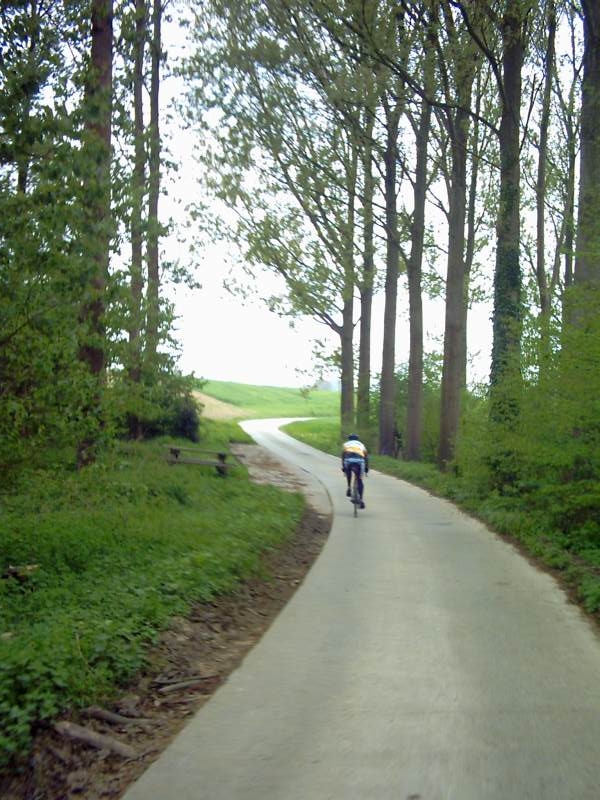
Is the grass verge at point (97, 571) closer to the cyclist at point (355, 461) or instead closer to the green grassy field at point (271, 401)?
the cyclist at point (355, 461)

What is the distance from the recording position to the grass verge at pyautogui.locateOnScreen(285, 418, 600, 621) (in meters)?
11.2

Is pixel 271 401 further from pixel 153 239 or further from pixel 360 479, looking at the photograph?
pixel 153 239

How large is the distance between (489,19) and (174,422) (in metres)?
16.9

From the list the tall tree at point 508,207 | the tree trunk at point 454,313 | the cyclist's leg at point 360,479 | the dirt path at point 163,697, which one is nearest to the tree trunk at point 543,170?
the tree trunk at point 454,313

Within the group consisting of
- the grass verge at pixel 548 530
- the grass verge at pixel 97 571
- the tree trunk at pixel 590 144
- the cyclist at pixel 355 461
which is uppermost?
the tree trunk at pixel 590 144

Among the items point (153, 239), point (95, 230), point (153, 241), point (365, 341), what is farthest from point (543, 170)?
point (95, 230)

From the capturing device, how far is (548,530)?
15.1 metres

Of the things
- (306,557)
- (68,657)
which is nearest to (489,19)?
(306,557)

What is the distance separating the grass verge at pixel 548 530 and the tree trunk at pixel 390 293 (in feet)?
38.7

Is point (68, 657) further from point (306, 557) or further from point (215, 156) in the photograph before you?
point (215, 156)

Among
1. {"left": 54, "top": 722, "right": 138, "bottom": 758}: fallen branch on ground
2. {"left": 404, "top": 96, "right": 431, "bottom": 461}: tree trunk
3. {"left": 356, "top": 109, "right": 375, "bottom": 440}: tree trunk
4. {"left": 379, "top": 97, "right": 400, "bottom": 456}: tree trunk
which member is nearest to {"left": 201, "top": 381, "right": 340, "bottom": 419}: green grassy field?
{"left": 356, "top": 109, "right": 375, "bottom": 440}: tree trunk

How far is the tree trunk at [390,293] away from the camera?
30047 millimetres

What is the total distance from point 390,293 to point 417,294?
3835 mm

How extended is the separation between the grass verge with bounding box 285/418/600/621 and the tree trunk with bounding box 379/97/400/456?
38.7 ft
